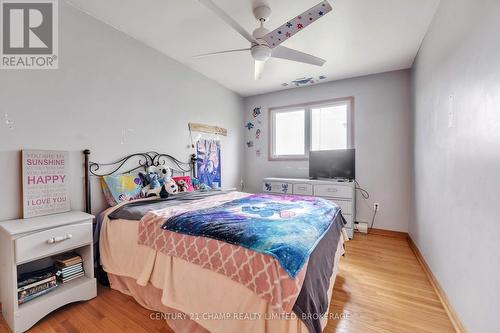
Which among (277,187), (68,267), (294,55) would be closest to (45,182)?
(68,267)

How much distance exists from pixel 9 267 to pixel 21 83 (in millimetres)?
1365

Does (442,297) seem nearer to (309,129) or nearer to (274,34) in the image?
(274,34)

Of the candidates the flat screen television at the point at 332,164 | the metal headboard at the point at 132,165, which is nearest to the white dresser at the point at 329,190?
the flat screen television at the point at 332,164

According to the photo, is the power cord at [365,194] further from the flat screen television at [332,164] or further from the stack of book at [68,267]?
the stack of book at [68,267]

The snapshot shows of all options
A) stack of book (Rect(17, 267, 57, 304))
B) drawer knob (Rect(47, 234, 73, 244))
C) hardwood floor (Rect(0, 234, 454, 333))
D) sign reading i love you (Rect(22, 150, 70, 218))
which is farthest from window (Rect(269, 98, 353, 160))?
stack of book (Rect(17, 267, 57, 304))

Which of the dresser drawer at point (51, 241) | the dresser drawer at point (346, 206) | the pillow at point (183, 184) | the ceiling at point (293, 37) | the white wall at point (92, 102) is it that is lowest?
the dresser drawer at point (346, 206)

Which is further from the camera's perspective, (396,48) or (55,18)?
(396,48)

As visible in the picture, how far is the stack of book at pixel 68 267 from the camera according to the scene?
1680 mm

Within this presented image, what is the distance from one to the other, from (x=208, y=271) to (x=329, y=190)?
261cm

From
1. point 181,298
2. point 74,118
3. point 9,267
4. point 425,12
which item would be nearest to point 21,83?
point 74,118

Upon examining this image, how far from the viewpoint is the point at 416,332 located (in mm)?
1432

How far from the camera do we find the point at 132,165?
2488mm

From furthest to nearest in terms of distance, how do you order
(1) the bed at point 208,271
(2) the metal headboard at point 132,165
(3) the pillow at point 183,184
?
(3) the pillow at point 183,184 → (2) the metal headboard at point 132,165 → (1) the bed at point 208,271

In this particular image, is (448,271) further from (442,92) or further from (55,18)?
(55,18)
